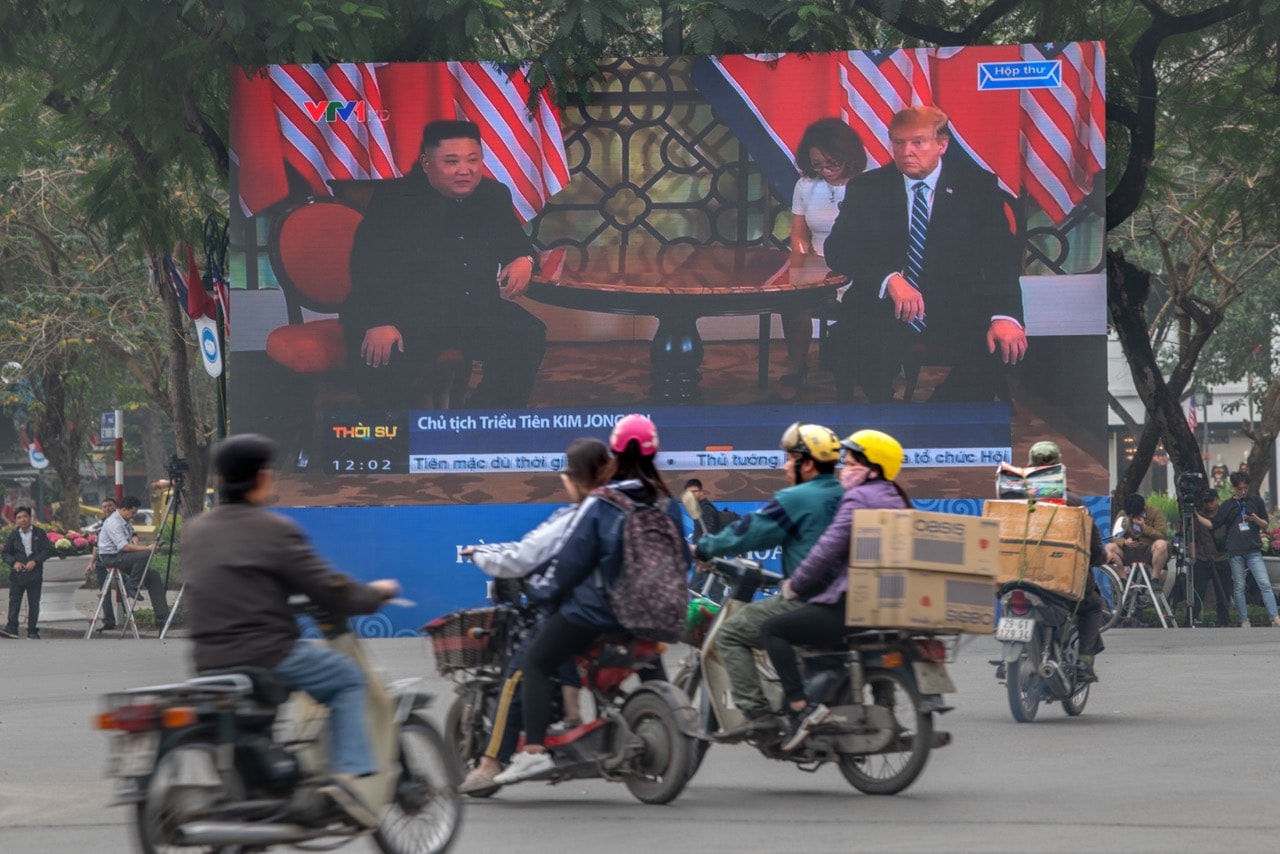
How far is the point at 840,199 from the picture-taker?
1950 cm

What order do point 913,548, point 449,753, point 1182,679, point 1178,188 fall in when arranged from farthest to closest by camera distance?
point 1178,188, point 1182,679, point 913,548, point 449,753

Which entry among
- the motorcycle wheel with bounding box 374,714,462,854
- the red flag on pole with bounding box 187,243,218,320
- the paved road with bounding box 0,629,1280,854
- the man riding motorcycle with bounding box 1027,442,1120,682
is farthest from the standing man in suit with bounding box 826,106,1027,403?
the motorcycle wheel with bounding box 374,714,462,854

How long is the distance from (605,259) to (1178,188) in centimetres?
920

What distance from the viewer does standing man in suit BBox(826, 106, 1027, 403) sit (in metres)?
19.3

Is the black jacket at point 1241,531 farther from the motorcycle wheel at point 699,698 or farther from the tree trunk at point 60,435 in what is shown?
the tree trunk at point 60,435

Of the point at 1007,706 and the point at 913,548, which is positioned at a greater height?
the point at 913,548

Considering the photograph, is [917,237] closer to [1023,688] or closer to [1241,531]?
[1241,531]

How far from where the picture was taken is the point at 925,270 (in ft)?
63.7

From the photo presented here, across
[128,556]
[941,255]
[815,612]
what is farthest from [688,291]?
[815,612]

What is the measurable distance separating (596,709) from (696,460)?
1104 centimetres

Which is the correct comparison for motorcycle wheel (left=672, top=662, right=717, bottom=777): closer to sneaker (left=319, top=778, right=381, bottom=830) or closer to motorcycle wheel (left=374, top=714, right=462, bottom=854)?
motorcycle wheel (left=374, top=714, right=462, bottom=854)

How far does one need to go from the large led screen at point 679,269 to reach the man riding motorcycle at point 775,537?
10.2 meters

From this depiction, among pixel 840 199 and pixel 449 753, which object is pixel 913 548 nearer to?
pixel 449 753

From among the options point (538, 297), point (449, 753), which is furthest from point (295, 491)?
point (449, 753)
